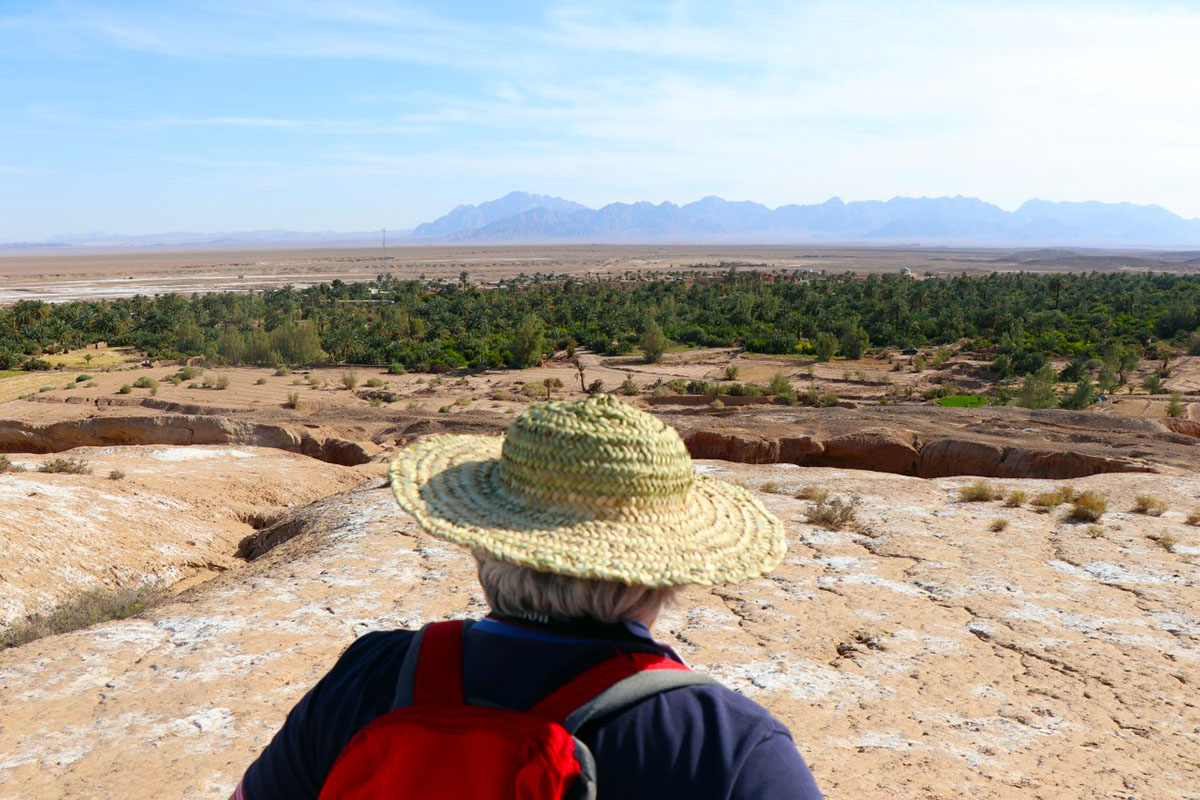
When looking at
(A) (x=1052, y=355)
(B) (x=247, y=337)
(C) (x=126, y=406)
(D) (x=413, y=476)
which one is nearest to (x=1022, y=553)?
(D) (x=413, y=476)

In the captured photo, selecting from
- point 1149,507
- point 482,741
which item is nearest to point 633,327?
point 1149,507

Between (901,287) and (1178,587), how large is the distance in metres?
51.8

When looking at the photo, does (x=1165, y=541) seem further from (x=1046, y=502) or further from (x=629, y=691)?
(x=629, y=691)

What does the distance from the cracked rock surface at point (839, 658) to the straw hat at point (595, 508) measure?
9.63ft

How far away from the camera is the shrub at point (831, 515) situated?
9.19 m

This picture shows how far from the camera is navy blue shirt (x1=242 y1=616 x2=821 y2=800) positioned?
55.3 inches

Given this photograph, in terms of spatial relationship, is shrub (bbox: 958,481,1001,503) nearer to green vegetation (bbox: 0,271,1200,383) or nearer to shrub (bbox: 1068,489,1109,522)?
shrub (bbox: 1068,489,1109,522)

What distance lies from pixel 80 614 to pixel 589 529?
22.9 ft

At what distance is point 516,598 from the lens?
1641mm

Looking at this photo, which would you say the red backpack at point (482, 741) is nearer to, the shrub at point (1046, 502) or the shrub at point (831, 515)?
the shrub at point (831, 515)

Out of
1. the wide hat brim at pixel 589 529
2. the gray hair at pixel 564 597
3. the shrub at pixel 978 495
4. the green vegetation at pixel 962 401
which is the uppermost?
the wide hat brim at pixel 589 529

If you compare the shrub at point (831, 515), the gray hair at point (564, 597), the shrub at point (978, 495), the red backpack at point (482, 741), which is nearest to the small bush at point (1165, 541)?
the shrub at point (978, 495)

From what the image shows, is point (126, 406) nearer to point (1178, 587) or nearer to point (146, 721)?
point (146, 721)

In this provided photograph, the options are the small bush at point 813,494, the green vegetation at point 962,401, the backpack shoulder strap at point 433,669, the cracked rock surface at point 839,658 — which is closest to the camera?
Answer: the backpack shoulder strap at point 433,669
